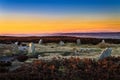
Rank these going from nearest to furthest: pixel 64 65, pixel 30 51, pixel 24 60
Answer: pixel 64 65 → pixel 24 60 → pixel 30 51

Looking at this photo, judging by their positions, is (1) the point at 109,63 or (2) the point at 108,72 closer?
(2) the point at 108,72

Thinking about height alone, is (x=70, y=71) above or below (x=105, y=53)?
below

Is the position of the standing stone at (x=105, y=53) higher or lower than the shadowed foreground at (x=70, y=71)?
higher

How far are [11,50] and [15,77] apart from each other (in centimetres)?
2248

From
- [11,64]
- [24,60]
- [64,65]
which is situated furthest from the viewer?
[24,60]

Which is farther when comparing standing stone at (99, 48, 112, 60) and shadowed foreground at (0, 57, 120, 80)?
standing stone at (99, 48, 112, 60)

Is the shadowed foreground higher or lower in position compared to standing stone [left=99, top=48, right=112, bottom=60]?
lower

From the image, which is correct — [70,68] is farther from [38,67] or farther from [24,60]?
[24,60]

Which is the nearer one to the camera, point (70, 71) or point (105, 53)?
point (70, 71)

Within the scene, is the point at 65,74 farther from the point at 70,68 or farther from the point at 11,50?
the point at 11,50

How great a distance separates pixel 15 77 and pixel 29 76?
0.88 meters

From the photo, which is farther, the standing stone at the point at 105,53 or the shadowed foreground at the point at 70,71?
the standing stone at the point at 105,53

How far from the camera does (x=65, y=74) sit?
2600cm

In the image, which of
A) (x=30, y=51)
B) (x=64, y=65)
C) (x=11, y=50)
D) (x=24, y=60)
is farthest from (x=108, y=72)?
(x=11, y=50)
